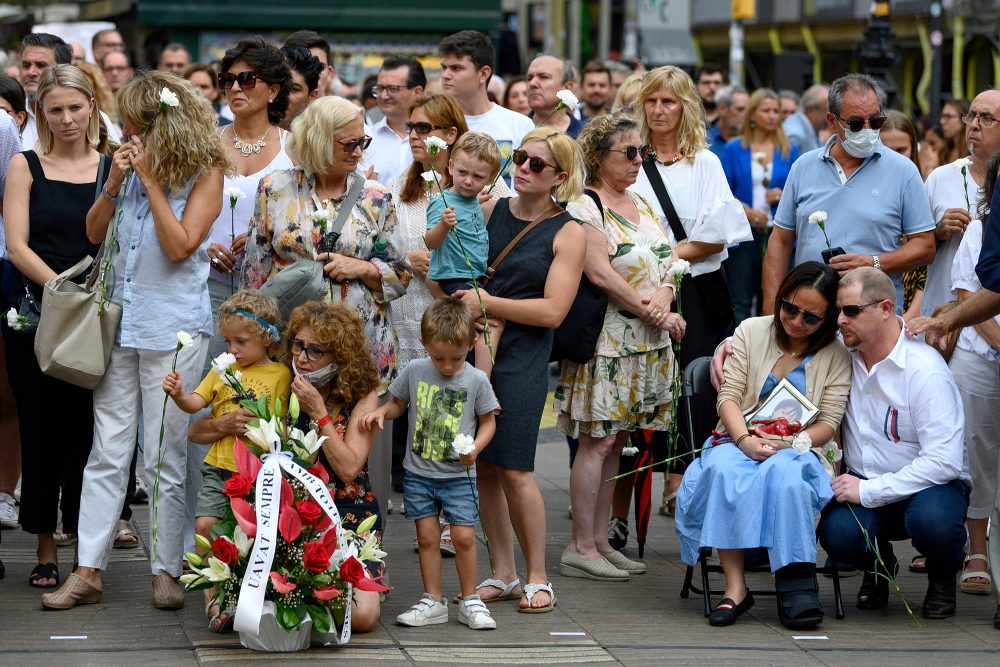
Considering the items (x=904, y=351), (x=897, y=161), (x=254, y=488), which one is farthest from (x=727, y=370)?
(x=254, y=488)

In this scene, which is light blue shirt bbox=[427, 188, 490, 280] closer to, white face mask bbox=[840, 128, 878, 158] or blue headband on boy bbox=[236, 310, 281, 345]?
blue headband on boy bbox=[236, 310, 281, 345]

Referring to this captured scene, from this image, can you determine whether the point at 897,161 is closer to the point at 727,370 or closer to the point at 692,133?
the point at 692,133

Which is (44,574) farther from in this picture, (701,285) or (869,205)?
(869,205)

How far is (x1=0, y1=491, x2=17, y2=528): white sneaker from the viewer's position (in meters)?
7.27

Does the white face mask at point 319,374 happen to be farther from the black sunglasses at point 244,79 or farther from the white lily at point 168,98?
the black sunglasses at point 244,79

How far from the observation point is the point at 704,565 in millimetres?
6039

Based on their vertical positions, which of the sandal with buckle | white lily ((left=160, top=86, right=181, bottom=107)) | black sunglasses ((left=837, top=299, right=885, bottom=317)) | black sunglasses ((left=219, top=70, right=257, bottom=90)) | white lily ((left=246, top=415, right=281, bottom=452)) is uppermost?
black sunglasses ((left=219, top=70, right=257, bottom=90))

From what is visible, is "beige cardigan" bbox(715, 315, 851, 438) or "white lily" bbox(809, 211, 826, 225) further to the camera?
"white lily" bbox(809, 211, 826, 225)

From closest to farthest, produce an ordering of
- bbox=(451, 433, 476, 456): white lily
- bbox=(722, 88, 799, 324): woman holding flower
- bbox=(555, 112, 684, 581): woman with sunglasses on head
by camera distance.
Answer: bbox=(451, 433, 476, 456): white lily < bbox=(555, 112, 684, 581): woman with sunglasses on head < bbox=(722, 88, 799, 324): woman holding flower

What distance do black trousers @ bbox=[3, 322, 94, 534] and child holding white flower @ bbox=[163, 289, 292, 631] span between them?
2.47 feet

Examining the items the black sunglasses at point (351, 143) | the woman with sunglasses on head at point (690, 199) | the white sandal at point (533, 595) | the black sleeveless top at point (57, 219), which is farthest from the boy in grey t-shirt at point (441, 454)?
the woman with sunglasses on head at point (690, 199)

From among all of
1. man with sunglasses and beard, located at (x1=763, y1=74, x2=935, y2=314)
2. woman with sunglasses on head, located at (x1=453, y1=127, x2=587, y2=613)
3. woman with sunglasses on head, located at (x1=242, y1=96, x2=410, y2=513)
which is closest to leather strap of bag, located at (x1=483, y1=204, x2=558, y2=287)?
woman with sunglasses on head, located at (x1=453, y1=127, x2=587, y2=613)

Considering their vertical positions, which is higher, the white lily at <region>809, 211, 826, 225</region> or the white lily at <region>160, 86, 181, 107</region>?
the white lily at <region>160, 86, 181, 107</region>

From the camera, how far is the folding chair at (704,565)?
6051mm
